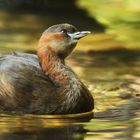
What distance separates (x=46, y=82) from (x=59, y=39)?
61 cm

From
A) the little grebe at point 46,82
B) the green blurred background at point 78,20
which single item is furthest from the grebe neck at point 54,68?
the green blurred background at point 78,20

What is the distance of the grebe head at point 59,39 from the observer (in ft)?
31.3

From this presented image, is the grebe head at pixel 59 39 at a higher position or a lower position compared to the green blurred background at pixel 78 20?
higher

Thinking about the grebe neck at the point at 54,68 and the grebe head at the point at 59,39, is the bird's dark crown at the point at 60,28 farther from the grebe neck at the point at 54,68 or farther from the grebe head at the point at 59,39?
the grebe neck at the point at 54,68

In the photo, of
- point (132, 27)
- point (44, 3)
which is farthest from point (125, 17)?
point (44, 3)

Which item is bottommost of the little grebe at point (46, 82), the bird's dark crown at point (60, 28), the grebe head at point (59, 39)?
the little grebe at point (46, 82)

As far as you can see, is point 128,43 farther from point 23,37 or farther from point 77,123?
point 77,123

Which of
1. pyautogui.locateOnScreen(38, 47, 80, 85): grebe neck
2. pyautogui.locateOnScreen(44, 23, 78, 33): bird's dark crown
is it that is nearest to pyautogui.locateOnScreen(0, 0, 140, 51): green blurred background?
pyautogui.locateOnScreen(44, 23, 78, 33): bird's dark crown

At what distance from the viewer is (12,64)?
372 inches

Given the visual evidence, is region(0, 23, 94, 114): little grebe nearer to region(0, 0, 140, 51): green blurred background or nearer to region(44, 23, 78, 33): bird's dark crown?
region(44, 23, 78, 33): bird's dark crown

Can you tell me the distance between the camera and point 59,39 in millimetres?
9641

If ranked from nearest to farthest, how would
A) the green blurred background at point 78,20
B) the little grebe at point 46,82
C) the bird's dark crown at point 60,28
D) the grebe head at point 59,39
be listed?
the little grebe at point 46,82
the grebe head at point 59,39
the bird's dark crown at point 60,28
the green blurred background at point 78,20

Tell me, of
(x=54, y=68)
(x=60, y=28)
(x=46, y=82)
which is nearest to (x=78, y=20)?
(x=60, y=28)

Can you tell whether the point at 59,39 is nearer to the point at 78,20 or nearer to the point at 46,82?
the point at 46,82
